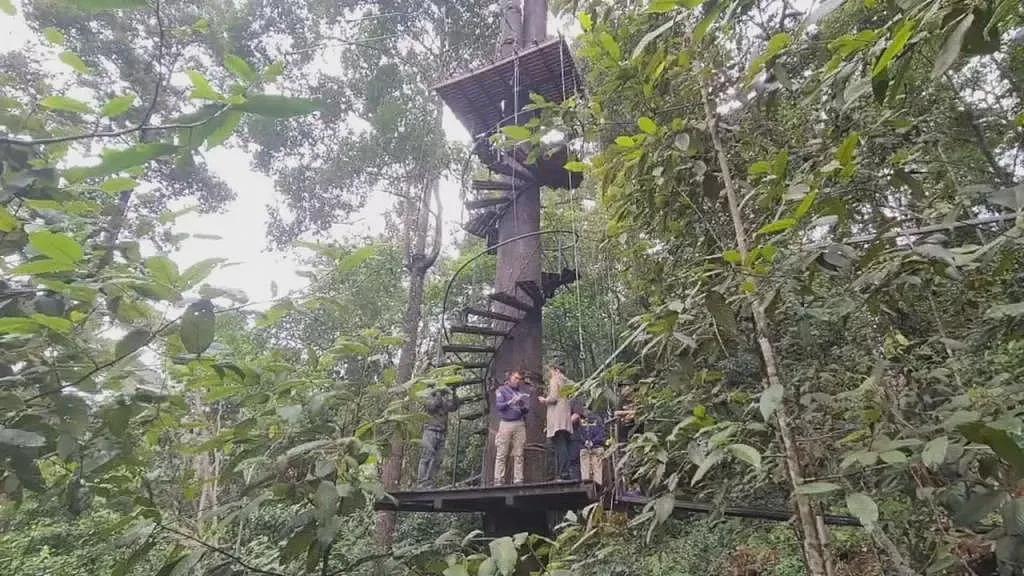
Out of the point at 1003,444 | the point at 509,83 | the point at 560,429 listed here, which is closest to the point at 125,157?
the point at 1003,444

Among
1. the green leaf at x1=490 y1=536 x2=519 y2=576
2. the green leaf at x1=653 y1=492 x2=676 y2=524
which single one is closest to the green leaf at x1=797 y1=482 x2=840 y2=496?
the green leaf at x1=653 y1=492 x2=676 y2=524

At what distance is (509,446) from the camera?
483 cm

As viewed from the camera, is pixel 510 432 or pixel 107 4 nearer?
pixel 107 4

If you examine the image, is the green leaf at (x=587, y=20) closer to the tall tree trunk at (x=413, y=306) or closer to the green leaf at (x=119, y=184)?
the green leaf at (x=119, y=184)

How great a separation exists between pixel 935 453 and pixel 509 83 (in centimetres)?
681

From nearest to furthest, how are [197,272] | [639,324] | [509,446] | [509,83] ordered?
1. [197,272]
2. [639,324]
3. [509,446]
4. [509,83]

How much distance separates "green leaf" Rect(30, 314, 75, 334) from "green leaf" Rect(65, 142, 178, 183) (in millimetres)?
362

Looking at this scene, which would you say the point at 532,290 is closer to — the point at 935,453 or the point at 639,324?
the point at 639,324

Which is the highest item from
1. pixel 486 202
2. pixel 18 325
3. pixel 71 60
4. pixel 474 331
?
pixel 486 202

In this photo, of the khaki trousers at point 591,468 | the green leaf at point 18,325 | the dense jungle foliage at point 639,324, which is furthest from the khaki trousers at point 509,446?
the green leaf at point 18,325

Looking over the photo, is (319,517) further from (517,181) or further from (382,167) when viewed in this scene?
(382,167)

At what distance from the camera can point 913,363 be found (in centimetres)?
157

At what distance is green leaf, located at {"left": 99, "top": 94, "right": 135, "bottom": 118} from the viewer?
75cm

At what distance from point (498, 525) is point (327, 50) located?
999 cm
